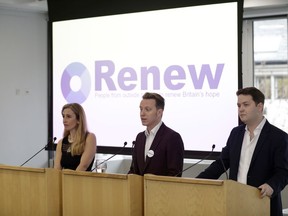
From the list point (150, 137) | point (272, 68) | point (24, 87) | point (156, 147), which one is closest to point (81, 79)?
point (24, 87)

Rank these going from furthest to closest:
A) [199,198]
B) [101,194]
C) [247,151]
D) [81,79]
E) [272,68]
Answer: [272,68] → [81,79] → [247,151] → [101,194] → [199,198]

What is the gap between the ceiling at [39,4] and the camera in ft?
17.0

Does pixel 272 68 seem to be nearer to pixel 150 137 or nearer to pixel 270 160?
pixel 150 137

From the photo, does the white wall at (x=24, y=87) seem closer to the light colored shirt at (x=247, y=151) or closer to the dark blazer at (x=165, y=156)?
the dark blazer at (x=165, y=156)

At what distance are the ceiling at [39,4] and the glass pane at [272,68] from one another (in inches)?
15.2

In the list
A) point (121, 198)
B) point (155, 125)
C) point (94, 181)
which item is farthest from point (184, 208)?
point (155, 125)

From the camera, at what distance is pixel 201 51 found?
4605 mm

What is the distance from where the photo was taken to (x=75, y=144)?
3.57 meters

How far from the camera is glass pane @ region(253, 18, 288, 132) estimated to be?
5.70 meters

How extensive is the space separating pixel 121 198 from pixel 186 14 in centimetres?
261

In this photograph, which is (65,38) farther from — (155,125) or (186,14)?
(155,125)

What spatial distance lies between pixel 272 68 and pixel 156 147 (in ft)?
13.2

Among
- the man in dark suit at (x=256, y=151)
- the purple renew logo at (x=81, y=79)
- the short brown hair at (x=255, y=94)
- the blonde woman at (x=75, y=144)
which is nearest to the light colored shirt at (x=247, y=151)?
the man in dark suit at (x=256, y=151)

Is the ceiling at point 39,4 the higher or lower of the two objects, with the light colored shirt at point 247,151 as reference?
higher
